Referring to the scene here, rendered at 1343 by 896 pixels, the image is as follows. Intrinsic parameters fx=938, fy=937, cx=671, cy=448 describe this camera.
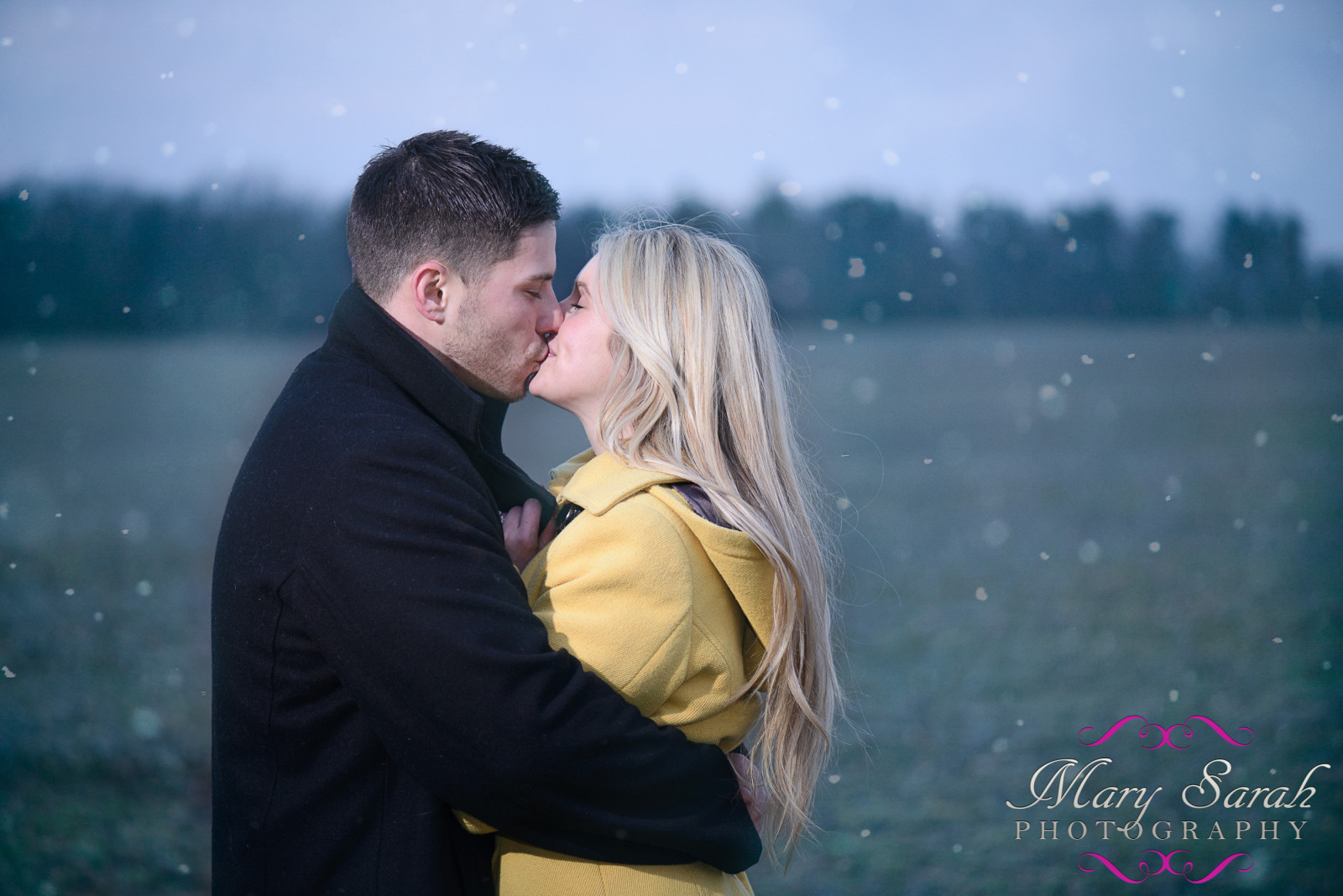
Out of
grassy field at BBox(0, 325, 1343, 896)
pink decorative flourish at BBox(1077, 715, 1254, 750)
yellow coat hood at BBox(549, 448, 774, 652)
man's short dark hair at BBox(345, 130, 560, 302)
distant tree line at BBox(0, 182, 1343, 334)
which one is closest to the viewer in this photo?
yellow coat hood at BBox(549, 448, 774, 652)

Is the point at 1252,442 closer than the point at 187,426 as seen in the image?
Yes

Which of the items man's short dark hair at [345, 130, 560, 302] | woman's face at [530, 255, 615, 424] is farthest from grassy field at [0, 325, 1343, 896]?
man's short dark hair at [345, 130, 560, 302]

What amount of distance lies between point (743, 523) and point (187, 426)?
29356 mm

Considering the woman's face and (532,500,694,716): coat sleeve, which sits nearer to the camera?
(532,500,694,716): coat sleeve

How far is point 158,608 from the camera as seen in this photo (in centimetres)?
920

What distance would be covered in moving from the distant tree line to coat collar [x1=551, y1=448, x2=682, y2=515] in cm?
1927

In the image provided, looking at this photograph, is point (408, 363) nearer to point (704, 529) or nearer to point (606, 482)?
point (606, 482)

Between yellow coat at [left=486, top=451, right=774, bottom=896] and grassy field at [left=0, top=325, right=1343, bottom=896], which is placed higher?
yellow coat at [left=486, top=451, right=774, bottom=896]

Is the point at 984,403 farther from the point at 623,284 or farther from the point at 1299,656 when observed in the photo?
the point at 623,284

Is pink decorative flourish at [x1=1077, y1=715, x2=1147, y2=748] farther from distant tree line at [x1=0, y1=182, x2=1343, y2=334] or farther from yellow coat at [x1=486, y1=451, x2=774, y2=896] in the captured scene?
distant tree line at [x1=0, y1=182, x2=1343, y2=334]

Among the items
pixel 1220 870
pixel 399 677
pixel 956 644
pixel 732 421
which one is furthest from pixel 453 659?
pixel 956 644

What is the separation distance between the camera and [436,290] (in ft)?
6.01

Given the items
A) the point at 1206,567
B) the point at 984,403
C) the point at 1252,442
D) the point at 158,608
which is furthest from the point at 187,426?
the point at 1252,442

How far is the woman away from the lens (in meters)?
1.49
